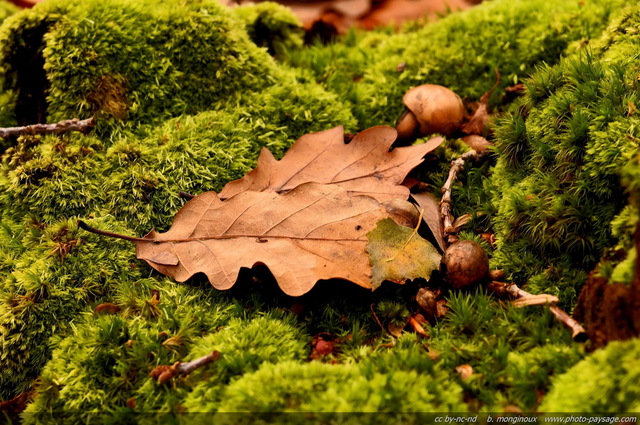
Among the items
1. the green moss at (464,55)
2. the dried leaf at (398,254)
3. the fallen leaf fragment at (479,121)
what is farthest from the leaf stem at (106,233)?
the fallen leaf fragment at (479,121)

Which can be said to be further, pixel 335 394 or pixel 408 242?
pixel 408 242

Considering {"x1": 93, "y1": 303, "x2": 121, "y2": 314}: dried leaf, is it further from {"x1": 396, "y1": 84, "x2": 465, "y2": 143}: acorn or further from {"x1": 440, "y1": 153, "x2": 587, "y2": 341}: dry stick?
{"x1": 396, "y1": 84, "x2": 465, "y2": 143}: acorn

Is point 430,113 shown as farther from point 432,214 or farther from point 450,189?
point 432,214

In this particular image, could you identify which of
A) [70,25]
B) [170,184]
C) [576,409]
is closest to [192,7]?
[70,25]

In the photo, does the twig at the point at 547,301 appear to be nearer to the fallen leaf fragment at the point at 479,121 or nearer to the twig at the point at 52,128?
the fallen leaf fragment at the point at 479,121

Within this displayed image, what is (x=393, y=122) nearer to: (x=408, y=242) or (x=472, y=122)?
(x=472, y=122)

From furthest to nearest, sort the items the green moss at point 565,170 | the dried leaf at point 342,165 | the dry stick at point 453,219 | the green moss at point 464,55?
the green moss at point 464,55, the dried leaf at point 342,165, the green moss at point 565,170, the dry stick at point 453,219

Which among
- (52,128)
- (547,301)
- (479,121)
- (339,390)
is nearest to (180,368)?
(339,390)
